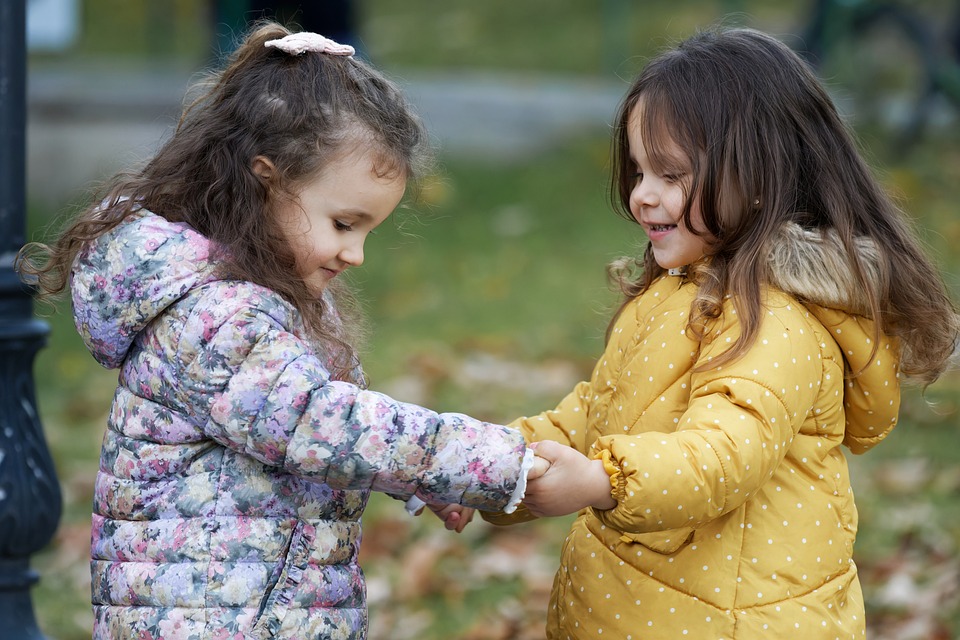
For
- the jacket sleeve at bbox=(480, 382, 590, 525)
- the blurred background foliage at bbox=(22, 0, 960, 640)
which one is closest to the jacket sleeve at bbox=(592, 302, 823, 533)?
the jacket sleeve at bbox=(480, 382, 590, 525)

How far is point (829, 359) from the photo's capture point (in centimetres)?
220

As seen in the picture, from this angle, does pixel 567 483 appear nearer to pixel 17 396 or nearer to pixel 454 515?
pixel 454 515

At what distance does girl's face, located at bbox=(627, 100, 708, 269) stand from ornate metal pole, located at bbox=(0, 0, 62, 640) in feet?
4.70

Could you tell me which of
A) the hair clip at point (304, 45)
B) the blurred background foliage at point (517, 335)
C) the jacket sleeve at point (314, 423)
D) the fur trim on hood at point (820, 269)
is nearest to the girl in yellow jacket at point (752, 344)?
the fur trim on hood at point (820, 269)

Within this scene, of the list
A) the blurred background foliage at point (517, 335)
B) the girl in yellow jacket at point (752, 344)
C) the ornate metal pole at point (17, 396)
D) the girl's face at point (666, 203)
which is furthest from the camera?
the blurred background foliage at point (517, 335)

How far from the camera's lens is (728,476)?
2.02 metres

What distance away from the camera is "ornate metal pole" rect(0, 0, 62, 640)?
2.82 m

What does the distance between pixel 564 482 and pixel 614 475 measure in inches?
3.5

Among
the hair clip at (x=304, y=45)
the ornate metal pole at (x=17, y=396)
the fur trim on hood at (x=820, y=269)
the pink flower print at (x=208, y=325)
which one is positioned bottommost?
the ornate metal pole at (x=17, y=396)

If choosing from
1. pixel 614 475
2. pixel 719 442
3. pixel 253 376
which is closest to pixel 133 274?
pixel 253 376

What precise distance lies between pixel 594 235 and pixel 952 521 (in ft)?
12.3

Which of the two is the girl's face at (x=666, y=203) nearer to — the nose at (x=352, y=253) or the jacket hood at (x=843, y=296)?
the jacket hood at (x=843, y=296)

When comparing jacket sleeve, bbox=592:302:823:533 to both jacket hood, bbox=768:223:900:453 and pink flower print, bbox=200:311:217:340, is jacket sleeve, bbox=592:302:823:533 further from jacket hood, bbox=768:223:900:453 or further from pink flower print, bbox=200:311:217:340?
pink flower print, bbox=200:311:217:340

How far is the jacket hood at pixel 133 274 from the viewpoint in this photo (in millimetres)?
2076
